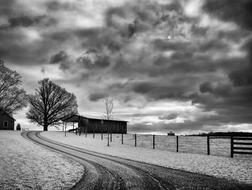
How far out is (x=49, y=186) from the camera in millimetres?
9047

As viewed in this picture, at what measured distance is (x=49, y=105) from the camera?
61281 millimetres

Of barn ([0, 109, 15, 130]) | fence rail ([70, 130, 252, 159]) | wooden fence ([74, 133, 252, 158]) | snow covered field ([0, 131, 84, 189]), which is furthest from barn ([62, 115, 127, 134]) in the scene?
snow covered field ([0, 131, 84, 189])

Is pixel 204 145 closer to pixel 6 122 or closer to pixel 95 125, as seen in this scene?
pixel 95 125

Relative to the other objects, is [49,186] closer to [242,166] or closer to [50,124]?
[242,166]

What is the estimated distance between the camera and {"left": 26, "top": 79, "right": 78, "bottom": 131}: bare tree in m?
60.6

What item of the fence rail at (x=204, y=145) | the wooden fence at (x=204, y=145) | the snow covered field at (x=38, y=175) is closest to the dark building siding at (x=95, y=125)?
the fence rail at (x=204, y=145)

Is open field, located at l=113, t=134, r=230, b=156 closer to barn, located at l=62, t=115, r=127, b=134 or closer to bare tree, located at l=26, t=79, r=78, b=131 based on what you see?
barn, located at l=62, t=115, r=127, b=134

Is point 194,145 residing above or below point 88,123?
below

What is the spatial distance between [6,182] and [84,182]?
3.16m

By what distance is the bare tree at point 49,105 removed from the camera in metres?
60.6

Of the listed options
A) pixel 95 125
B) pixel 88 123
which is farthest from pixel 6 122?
pixel 95 125

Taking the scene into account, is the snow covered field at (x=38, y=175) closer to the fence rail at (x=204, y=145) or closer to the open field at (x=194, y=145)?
the fence rail at (x=204, y=145)

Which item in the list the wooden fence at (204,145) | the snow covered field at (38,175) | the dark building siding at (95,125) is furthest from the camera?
the dark building siding at (95,125)

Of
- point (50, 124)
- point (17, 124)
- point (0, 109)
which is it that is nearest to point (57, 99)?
point (50, 124)
